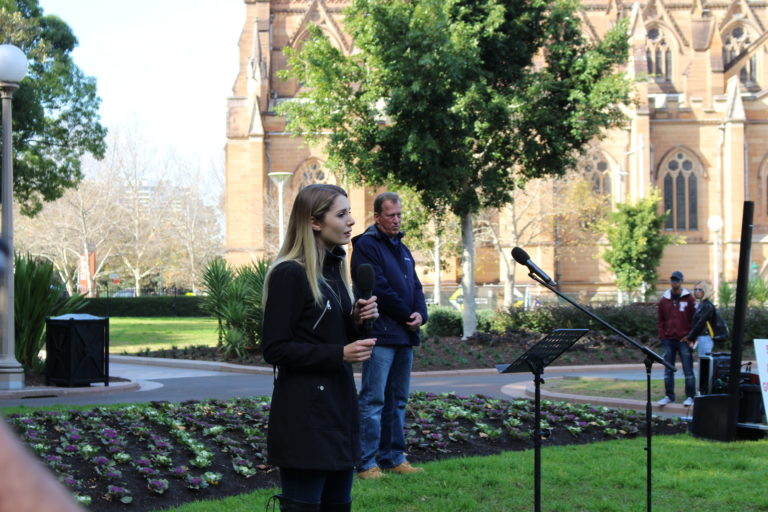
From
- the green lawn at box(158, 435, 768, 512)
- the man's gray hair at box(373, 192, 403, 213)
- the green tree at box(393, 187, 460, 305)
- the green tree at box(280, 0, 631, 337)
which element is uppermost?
the green tree at box(280, 0, 631, 337)

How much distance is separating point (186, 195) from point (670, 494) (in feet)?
211

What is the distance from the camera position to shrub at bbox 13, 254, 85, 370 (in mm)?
15094

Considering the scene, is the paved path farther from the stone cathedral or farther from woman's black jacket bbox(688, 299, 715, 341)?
the stone cathedral

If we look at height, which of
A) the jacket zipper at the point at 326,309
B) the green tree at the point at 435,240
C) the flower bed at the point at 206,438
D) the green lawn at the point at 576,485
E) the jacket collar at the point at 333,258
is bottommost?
the green lawn at the point at 576,485

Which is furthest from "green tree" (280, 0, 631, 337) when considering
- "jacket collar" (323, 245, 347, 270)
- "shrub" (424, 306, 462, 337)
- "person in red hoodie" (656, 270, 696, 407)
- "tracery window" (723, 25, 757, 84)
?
"tracery window" (723, 25, 757, 84)

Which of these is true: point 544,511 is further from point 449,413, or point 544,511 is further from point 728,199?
point 728,199

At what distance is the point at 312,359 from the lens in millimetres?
3705

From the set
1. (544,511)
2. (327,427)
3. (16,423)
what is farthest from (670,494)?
(16,423)

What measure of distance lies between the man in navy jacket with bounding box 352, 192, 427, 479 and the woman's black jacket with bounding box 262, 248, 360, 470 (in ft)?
9.85

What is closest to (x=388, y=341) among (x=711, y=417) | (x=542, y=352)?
(x=542, y=352)

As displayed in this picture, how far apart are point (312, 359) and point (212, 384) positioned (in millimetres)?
12276

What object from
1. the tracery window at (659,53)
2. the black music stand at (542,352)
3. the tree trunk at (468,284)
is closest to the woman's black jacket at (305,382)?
the black music stand at (542,352)

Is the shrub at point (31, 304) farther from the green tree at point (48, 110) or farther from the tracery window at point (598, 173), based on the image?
the tracery window at point (598, 173)

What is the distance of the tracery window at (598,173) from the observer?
49688mm
